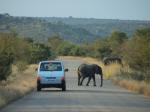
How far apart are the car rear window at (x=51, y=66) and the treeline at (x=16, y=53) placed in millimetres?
2153

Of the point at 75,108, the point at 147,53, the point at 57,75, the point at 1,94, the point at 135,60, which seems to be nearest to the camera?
the point at 75,108

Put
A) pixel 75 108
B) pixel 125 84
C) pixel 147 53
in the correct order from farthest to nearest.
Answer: pixel 147 53
pixel 125 84
pixel 75 108

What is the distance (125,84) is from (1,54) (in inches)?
391

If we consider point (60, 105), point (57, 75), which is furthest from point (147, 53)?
point (60, 105)

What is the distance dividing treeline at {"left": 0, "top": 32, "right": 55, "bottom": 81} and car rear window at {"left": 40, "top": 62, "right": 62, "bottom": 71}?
2153mm

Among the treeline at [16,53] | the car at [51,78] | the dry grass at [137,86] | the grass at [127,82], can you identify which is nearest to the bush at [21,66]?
the treeline at [16,53]

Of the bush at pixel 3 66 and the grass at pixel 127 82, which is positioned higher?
the bush at pixel 3 66

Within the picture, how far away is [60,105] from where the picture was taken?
29406 mm

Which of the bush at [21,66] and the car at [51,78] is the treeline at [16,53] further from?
the car at [51,78]

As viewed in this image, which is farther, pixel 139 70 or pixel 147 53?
pixel 139 70

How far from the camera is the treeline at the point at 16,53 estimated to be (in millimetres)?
43491

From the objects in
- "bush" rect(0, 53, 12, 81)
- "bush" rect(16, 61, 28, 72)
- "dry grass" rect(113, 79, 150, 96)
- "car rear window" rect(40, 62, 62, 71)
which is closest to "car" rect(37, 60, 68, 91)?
"car rear window" rect(40, 62, 62, 71)

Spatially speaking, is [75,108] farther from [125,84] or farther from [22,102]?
[125,84]

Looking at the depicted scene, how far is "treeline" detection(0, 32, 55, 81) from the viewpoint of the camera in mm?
43491
